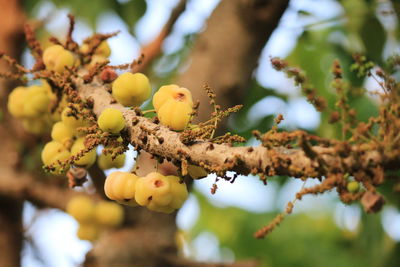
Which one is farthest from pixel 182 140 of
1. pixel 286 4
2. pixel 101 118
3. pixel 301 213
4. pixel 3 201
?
pixel 301 213

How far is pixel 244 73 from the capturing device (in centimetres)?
239

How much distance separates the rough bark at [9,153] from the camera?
285cm

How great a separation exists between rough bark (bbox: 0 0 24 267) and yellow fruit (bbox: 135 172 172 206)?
6.15 ft

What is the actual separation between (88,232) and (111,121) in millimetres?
1647

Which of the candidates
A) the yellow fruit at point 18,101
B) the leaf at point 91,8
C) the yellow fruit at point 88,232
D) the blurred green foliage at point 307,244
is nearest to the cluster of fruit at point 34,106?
the yellow fruit at point 18,101

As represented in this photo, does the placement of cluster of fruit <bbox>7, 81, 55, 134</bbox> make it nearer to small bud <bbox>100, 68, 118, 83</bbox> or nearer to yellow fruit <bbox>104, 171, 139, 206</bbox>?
small bud <bbox>100, 68, 118, 83</bbox>

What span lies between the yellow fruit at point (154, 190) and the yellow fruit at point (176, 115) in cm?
11

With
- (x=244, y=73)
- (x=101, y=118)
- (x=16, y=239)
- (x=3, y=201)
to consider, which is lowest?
(x=16, y=239)

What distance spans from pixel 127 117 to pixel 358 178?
52 centimetres

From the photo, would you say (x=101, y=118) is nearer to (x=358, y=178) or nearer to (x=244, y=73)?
(x=358, y=178)

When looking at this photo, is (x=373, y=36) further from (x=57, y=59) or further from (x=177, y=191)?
(x=177, y=191)

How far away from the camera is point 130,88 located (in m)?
1.23

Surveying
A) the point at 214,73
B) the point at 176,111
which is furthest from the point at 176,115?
the point at 214,73

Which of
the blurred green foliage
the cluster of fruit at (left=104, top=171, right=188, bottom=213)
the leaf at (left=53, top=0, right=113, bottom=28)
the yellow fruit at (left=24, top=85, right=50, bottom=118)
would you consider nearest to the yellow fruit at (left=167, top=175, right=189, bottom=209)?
the cluster of fruit at (left=104, top=171, right=188, bottom=213)
